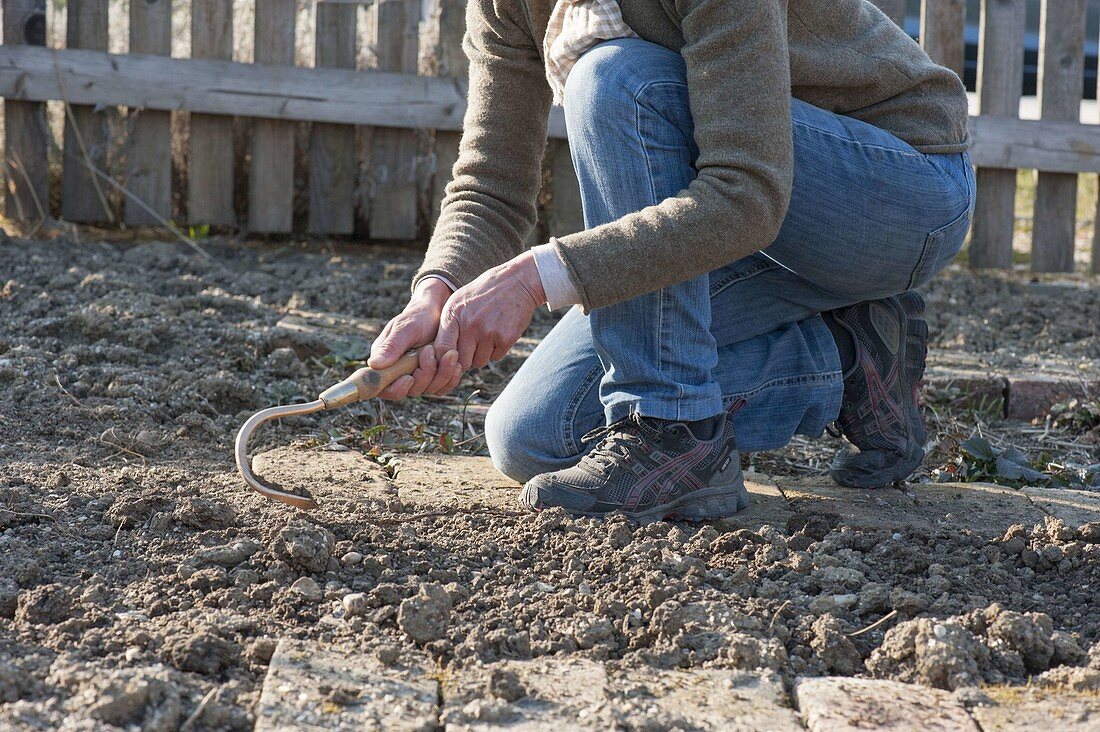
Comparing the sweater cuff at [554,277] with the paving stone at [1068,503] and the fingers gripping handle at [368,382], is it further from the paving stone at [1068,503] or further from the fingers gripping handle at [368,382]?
the paving stone at [1068,503]

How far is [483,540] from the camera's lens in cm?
192

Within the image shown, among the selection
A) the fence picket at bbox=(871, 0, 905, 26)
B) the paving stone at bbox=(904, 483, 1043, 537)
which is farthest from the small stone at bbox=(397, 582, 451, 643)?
the fence picket at bbox=(871, 0, 905, 26)

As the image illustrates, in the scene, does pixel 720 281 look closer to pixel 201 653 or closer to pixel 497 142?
pixel 497 142

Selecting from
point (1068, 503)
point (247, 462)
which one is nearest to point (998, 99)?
point (1068, 503)

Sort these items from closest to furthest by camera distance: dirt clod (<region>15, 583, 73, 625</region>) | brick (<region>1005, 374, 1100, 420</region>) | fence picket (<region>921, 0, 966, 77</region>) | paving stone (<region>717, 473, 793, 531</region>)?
dirt clod (<region>15, 583, 73, 625</region>), paving stone (<region>717, 473, 793, 531</region>), brick (<region>1005, 374, 1100, 420</region>), fence picket (<region>921, 0, 966, 77</region>)

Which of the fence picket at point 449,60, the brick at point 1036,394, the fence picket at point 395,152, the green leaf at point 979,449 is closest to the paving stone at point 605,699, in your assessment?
the green leaf at point 979,449

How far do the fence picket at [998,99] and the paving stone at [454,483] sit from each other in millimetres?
2689

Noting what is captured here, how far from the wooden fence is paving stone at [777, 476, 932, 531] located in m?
2.24

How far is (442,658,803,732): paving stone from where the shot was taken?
4.60 ft

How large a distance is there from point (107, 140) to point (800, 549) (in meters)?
3.24

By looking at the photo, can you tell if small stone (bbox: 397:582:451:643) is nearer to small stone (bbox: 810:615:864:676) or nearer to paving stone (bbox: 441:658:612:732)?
paving stone (bbox: 441:658:612:732)

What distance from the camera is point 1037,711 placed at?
1.46 meters

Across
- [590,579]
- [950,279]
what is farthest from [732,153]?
[950,279]

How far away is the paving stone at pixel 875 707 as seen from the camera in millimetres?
1413
